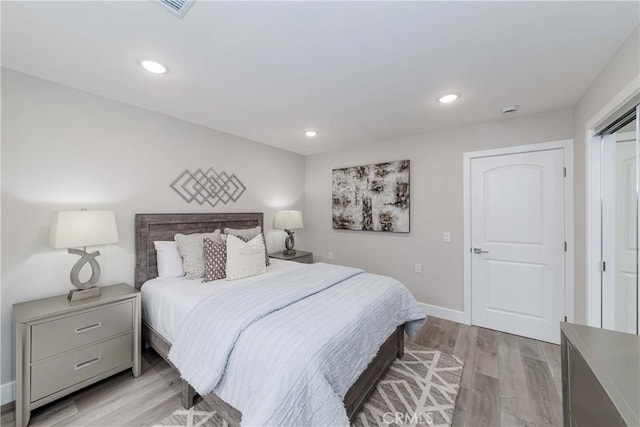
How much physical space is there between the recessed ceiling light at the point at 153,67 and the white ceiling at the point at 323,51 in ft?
0.18

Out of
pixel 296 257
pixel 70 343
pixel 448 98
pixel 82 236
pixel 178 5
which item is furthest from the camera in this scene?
pixel 296 257

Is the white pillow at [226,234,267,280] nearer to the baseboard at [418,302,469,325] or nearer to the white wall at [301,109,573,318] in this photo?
the white wall at [301,109,573,318]

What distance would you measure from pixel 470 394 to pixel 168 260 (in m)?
2.85

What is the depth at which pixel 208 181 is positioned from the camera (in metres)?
3.19

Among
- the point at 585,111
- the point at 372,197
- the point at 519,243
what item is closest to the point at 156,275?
the point at 372,197

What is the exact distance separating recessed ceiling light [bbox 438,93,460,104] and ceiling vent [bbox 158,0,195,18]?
204cm

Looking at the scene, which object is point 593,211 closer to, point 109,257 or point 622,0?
point 622,0

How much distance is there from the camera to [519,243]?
284 cm

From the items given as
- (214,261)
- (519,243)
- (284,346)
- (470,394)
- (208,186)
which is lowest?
(470,394)

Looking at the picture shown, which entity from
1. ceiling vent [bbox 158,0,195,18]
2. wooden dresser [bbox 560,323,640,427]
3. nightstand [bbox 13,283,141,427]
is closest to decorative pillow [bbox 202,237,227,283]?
nightstand [bbox 13,283,141,427]

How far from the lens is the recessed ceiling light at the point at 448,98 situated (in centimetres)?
228

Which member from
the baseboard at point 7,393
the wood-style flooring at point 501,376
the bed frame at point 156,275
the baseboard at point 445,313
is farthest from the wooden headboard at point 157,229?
the baseboard at point 445,313

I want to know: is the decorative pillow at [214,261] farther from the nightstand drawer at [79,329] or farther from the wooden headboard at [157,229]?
the nightstand drawer at [79,329]

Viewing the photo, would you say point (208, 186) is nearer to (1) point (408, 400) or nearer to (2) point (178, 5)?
(2) point (178, 5)
